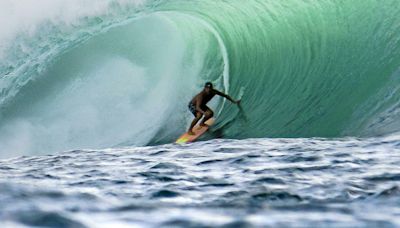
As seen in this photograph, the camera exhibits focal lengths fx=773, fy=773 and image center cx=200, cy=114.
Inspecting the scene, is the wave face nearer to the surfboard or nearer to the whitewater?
the whitewater

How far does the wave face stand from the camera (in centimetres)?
1127

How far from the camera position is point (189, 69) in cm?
1473

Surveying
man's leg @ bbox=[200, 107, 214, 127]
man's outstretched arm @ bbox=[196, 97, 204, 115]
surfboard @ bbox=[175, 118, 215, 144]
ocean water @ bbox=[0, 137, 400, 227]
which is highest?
man's outstretched arm @ bbox=[196, 97, 204, 115]

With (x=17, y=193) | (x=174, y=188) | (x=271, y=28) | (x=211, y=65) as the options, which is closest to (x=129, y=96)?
(x=211, y=65)

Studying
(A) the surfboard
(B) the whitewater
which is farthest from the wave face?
(A) the surfboard

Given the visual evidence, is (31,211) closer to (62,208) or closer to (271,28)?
(62,208)

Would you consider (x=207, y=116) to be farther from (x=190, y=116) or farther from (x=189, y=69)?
(x=189, y=69)

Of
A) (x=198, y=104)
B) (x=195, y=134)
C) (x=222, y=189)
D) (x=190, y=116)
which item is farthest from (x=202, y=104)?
(x=222, y=189)

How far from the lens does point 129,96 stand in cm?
1435

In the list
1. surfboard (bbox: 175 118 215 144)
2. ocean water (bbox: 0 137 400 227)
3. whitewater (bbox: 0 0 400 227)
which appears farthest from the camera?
surfboard (bbox: 175 118 215 144)

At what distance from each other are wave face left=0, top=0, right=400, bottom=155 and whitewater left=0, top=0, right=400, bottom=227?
0.09 ft

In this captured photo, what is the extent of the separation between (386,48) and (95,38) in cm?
628

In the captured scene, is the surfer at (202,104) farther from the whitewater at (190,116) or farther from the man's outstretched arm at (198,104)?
the whitewater at (190,116)

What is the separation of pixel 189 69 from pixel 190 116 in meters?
2.10
